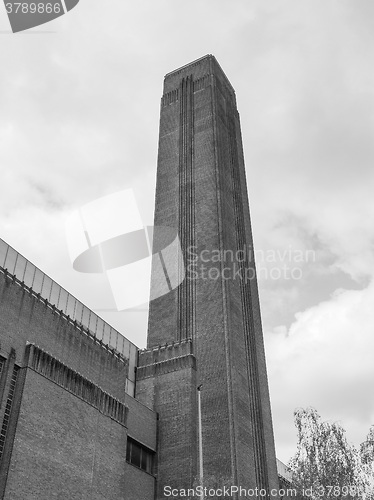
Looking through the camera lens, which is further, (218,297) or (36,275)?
(218,297)

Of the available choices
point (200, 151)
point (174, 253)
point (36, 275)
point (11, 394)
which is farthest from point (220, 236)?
point (11, 394)

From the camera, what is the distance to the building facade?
25375mm

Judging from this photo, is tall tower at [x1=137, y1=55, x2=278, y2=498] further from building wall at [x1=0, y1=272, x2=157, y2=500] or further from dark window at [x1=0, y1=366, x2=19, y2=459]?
dark window at [x1=0, y1=366, x2=19, y2=459]

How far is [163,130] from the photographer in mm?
55406

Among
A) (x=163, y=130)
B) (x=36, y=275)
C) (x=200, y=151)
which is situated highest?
(x=163, y=130)

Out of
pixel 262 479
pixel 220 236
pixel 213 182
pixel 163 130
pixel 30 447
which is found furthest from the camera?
pixel 163 130

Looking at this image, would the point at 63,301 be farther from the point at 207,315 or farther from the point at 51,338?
the point at 207,315

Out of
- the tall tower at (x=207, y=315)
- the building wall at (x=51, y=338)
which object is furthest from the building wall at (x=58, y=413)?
the tall tower at (x=207, y=315)

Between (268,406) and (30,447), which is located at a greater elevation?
(268,406)

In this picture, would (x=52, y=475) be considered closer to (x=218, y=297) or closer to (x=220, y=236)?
(x=218, y=297)

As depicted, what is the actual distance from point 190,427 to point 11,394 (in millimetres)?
13051

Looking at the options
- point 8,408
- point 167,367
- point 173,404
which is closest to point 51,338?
point 8,408

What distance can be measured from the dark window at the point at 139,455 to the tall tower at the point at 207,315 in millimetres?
688

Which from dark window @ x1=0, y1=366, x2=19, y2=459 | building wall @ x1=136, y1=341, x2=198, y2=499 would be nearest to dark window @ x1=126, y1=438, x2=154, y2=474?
building wall @ x1=136, y1=341, x2=198, y2=499
